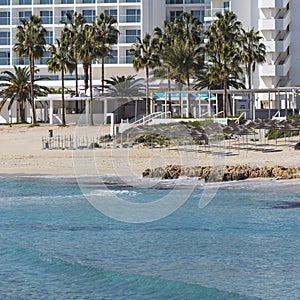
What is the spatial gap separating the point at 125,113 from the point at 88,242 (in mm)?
49374

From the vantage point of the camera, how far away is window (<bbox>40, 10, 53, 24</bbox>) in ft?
281

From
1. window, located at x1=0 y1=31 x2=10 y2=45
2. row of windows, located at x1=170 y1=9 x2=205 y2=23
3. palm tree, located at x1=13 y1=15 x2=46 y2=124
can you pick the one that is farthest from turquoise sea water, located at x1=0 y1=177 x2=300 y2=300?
row of windows, located at x1=170 y1=9 x2=205 y2=23

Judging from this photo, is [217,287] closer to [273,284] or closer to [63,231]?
[273,284]

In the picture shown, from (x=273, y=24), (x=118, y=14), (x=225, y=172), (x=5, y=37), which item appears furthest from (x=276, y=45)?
(x=225, y=172)

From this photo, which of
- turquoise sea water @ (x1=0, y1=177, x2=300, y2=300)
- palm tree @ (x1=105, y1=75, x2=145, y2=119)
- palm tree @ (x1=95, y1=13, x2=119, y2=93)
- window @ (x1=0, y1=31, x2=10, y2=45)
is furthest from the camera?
window @ (x1=0, y1=31, x2=10, y2=45)

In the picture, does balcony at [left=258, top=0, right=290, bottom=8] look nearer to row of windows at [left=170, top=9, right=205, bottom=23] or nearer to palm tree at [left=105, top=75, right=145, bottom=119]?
row of windows at [left=170, top=9, right=205, bottom=23]

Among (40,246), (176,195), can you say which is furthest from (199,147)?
(40,246)

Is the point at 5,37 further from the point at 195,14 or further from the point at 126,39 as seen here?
the point at 195,14

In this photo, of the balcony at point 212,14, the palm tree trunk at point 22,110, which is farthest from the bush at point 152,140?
the balcony at point 212,14

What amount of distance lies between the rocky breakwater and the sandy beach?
5.56 feet

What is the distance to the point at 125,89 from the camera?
70.1 metres

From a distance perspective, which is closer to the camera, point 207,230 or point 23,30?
point 207,230

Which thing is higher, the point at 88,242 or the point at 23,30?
the point at 23,30

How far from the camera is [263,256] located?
17469 millimetres
